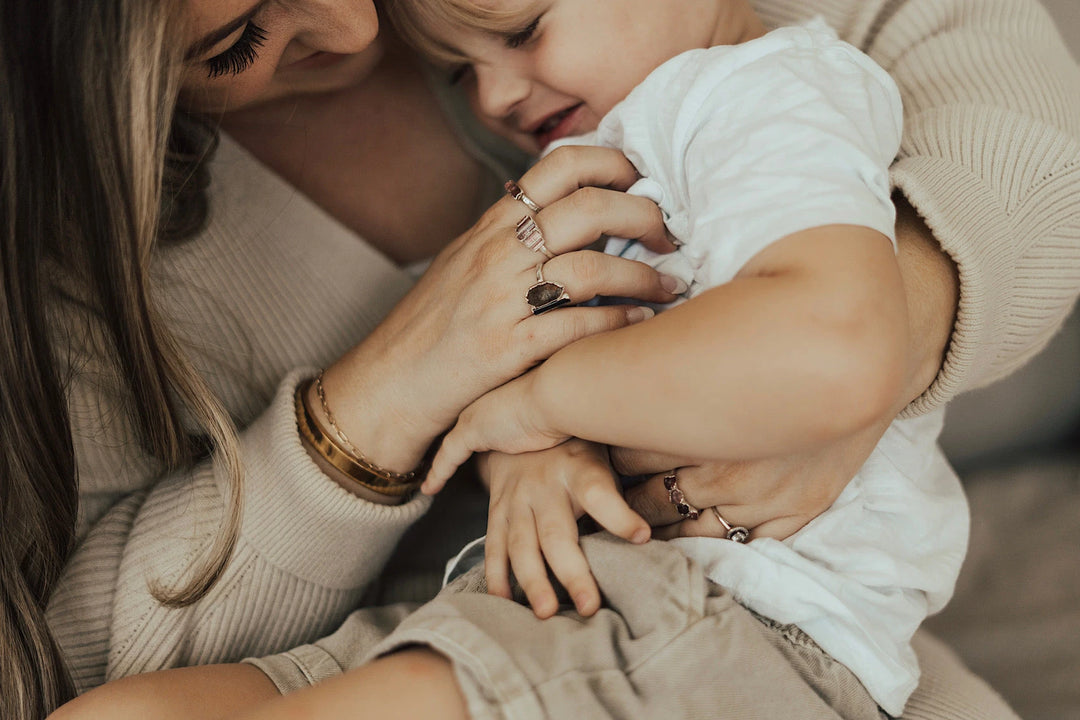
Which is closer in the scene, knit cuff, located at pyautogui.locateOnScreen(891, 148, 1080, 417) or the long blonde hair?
the long blonde hair

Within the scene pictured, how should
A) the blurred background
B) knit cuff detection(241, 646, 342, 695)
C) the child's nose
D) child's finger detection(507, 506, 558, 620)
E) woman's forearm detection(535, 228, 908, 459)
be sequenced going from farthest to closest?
the blurred background, the child's nose, knit cuff detection(241, 646, 342, 695), child's finger detection(507, 506, 558, 620), woman's forearm detection(535, 228, 908, 459)

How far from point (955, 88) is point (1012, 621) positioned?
2.45 ft

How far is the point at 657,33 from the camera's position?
85 centimetres

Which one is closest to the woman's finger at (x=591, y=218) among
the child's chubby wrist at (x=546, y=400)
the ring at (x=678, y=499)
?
the child's chubby wrist at (x=546, y=400)

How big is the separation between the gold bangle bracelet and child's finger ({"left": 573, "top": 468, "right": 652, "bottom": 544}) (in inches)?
9.7

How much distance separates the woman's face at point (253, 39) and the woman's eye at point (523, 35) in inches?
5.6

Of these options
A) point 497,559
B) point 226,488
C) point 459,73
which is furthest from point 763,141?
point 226,488

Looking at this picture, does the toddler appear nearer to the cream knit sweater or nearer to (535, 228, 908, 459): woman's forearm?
(535, 228, 908, 459): woman's forearm

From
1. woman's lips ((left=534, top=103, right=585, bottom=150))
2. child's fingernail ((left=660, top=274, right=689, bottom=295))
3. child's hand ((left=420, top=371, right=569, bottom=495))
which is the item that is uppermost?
woman's lips ((left=534, top=103, right=585, bottom=150))

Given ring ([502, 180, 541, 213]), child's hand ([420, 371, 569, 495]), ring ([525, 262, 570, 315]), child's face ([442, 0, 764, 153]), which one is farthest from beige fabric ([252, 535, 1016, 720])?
child's face ([442, 0, 764, 153])

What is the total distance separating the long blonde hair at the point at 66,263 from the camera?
65 centimetres

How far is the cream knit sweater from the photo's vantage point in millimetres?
822

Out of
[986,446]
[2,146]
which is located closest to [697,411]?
[2,146]

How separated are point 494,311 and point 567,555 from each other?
230 mm
